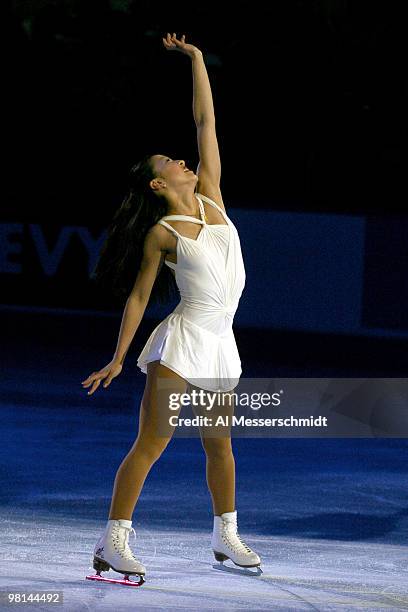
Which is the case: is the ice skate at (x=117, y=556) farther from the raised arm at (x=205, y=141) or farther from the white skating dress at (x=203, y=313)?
the raised arm at (x=205, y=141)

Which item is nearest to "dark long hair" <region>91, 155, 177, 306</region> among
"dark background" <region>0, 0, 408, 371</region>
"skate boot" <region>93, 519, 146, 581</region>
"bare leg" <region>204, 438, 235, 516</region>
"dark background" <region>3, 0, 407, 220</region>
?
"bare leg" <region>204, 438, 235, 516</region>

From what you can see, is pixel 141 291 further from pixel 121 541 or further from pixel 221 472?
pixel 121 541

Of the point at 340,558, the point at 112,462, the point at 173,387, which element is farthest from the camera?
the point at 112,462

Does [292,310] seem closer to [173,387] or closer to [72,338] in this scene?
[72,338]

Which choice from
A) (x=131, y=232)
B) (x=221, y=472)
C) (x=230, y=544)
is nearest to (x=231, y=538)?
(x=230, y=544)

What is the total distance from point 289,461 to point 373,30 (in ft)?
44.2

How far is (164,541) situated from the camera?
6648mm

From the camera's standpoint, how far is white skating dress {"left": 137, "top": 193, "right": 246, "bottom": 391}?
547 centimetres

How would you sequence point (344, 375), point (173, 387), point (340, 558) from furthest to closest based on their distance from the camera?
point (344, 375)
point (340, 558)
point (173, 387)

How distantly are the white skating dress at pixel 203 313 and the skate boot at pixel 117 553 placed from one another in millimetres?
666

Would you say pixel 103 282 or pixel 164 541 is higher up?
pixel 103 282

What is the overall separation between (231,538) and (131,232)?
135 centimetres

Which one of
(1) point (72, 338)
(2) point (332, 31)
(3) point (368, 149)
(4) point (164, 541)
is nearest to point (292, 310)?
(1) point (72, 338)

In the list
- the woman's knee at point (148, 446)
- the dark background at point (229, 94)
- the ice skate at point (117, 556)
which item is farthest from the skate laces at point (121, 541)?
the dark background at point (229, 94)
